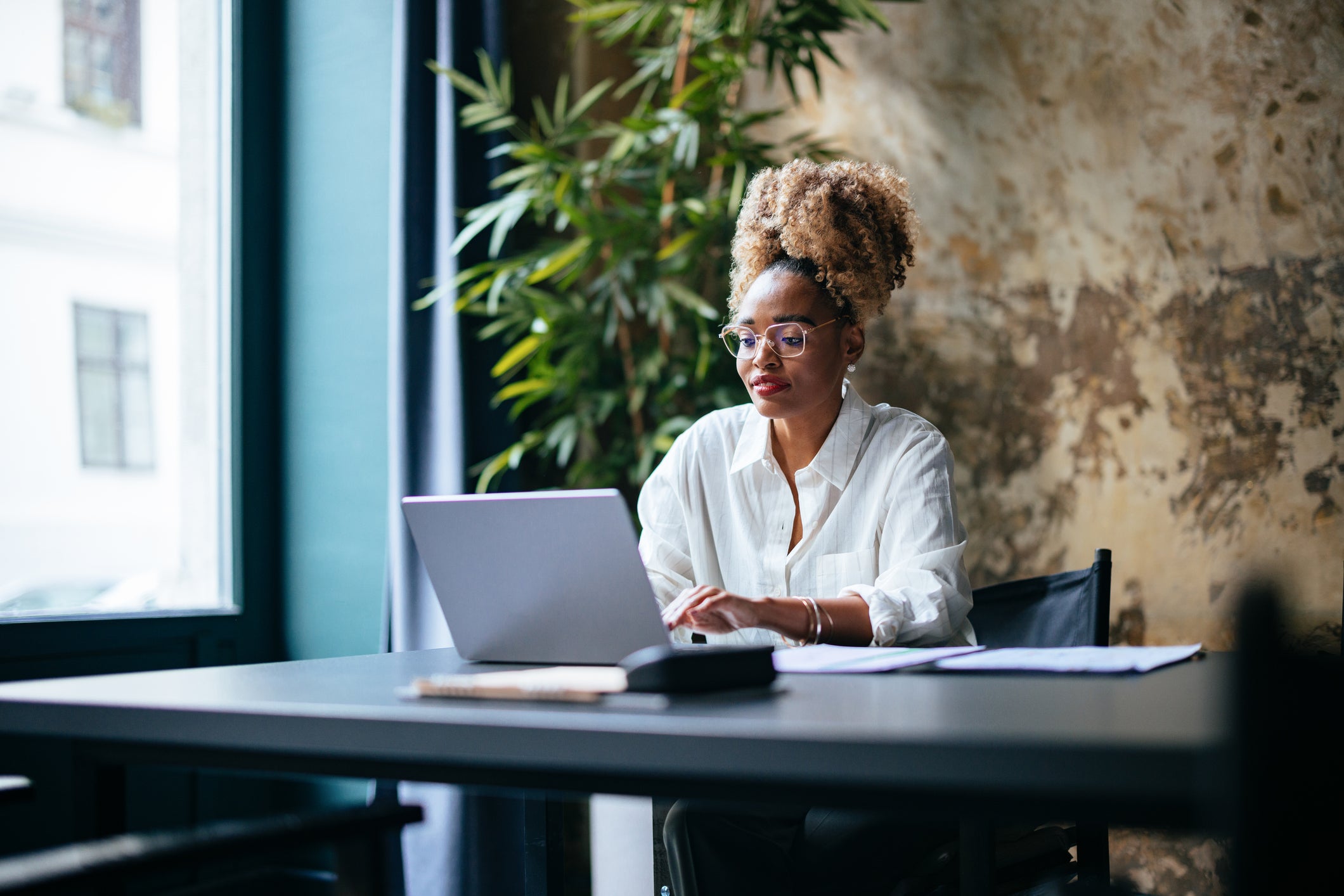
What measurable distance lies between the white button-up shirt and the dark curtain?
0.80 metres

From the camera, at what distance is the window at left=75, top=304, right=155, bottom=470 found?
2611 millimetres

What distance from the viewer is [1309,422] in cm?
234

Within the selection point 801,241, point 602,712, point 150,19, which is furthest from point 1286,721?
point 150,19

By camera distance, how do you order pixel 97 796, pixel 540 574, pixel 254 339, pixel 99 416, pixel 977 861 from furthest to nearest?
pixel 254 339 → pixel 99 416 → pixel 977 861 → pixel 540 574 → pixel 97 796

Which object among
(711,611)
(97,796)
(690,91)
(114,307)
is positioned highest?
(690,91)

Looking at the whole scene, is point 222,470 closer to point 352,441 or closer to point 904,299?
point 352,441

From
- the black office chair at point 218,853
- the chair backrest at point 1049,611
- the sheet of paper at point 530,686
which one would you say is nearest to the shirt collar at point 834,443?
the chair backrest at point 1049,611

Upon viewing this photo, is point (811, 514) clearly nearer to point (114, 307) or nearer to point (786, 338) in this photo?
point (786, 338)

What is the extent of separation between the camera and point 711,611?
1.35 meters

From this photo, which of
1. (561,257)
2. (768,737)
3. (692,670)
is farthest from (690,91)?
(768,737)

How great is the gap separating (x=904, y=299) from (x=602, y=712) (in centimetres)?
217

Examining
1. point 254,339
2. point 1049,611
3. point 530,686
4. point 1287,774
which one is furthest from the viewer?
point 254,339

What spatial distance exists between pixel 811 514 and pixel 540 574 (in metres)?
0.87

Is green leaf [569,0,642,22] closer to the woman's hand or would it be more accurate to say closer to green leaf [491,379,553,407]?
green leaf [491,379,553,407]
